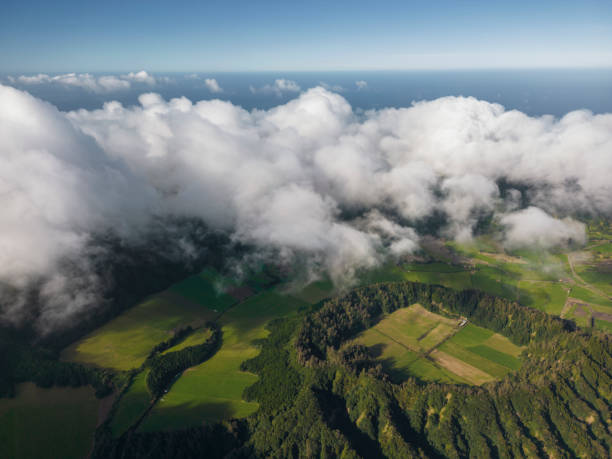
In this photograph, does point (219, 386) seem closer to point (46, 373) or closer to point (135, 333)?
point (135, 333)

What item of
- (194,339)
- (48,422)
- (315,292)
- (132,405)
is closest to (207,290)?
(194,339)

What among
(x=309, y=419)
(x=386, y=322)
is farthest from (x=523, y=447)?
(x=386, y=322)

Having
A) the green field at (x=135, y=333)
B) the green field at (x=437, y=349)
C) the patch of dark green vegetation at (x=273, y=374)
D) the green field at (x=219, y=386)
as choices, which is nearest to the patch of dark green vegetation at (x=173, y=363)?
the green field at (x=219, y=386)

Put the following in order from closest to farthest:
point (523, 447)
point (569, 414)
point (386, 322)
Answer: point (523, 447)
point (569, 414)
point (386, 322)

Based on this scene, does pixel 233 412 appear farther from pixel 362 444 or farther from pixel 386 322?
pixel 386 322

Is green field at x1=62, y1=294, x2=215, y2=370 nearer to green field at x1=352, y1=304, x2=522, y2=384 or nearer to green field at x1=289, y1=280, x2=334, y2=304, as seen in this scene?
green field at x1=289, y1=280, x2=334, y2=304

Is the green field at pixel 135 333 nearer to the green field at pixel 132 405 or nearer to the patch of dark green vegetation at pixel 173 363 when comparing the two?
the patch of dark green vegetation at pixel 173 363
